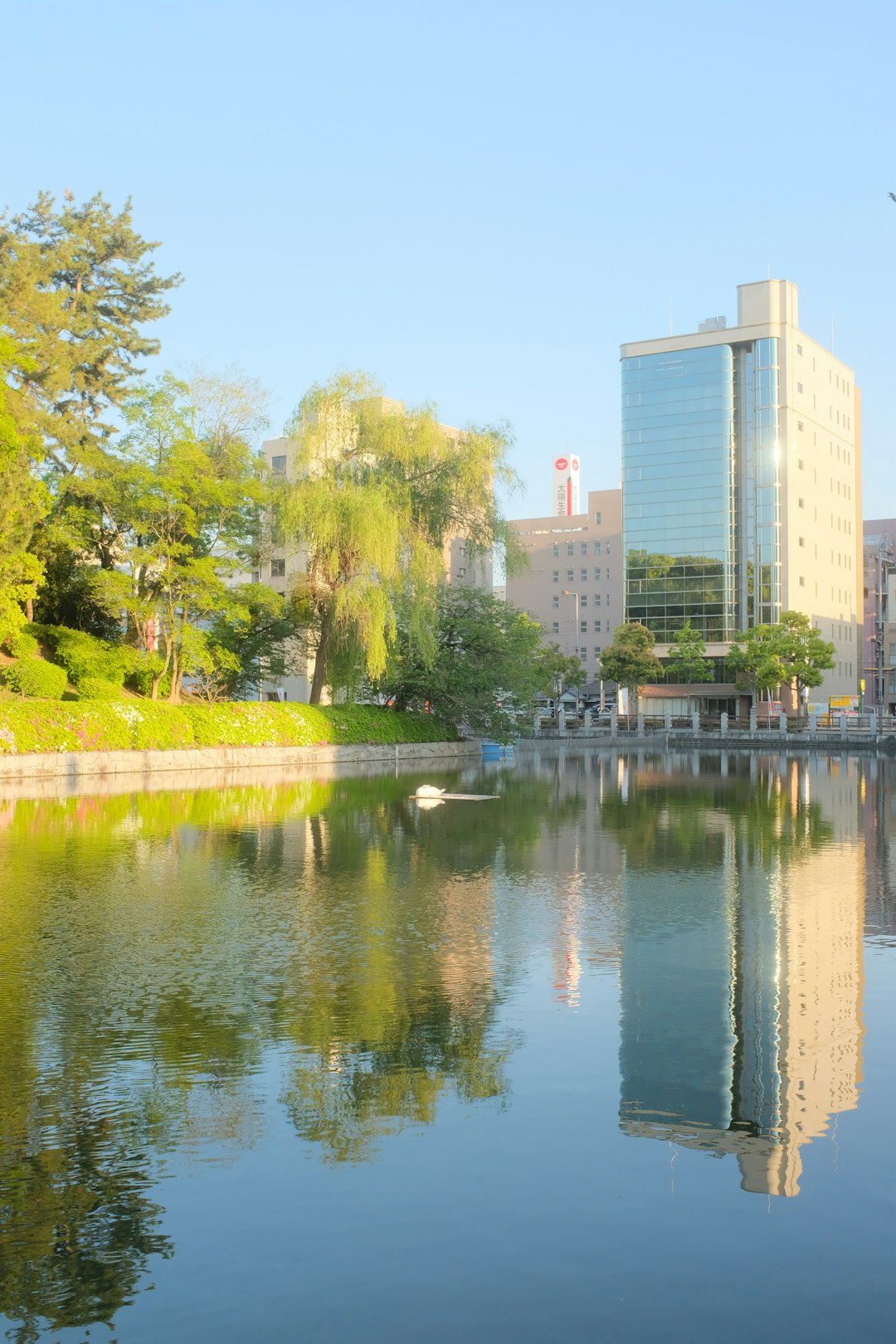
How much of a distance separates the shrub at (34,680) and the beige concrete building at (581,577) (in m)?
94.1

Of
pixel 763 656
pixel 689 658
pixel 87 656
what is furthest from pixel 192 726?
pixel 689 658

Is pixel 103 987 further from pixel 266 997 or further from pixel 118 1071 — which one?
pixel 118 1071

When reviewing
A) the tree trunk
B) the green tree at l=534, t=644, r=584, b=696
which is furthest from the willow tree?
the green tree at l=534, t=644, r=584, b=696

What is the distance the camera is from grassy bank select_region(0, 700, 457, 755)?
35.5 meters

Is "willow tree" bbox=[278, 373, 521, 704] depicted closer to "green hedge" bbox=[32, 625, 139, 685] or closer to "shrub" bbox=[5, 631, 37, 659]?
"green hedge" bbox=[32, 625, 139, 685]

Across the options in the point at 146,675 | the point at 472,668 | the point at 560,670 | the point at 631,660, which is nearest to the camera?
the point at 146,675

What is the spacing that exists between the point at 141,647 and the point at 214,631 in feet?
9.72

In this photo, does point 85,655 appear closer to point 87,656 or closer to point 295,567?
point 87,656

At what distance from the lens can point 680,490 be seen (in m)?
104

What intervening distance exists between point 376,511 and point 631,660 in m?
50.8

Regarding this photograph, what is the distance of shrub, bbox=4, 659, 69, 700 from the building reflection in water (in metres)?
24.4

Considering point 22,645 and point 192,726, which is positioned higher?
point 22,645

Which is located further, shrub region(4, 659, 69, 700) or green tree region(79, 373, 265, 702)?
green tree region(79, 373, 265, 702)

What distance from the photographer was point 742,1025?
7980 millimetres
